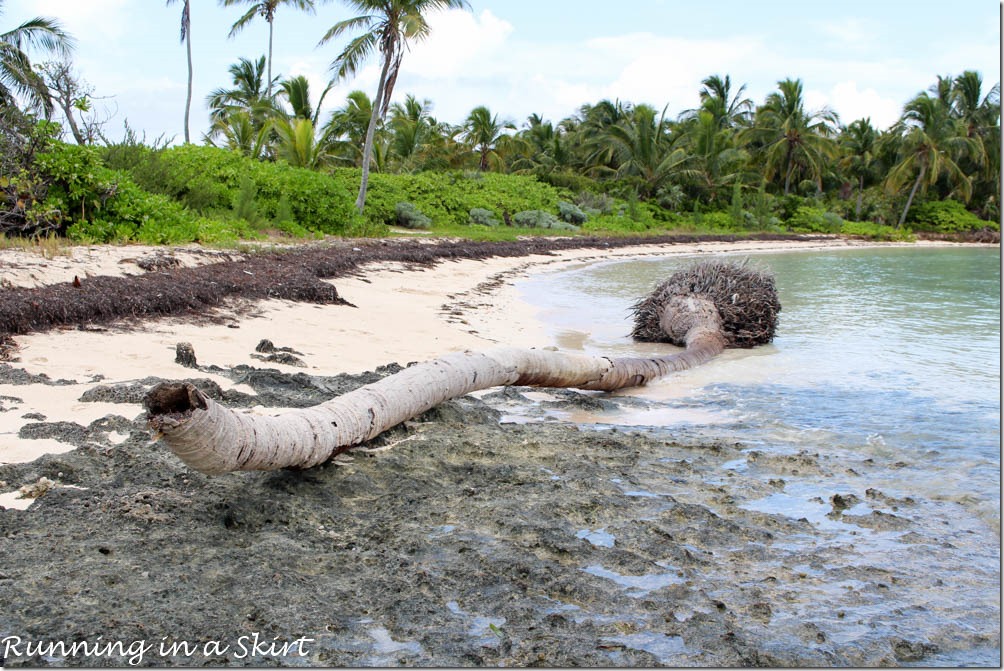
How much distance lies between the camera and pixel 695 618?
2.70 metres

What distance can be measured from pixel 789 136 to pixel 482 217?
86.2 ft

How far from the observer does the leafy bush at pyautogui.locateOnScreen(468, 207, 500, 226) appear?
101ft

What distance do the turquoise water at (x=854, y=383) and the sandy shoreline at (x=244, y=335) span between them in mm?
1300

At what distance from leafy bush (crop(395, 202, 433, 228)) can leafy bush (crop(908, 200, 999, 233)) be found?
3732cm

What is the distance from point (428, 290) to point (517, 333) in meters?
3.88

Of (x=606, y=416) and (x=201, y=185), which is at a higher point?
(x=201, y=185)

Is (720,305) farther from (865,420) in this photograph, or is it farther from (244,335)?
(244,335)

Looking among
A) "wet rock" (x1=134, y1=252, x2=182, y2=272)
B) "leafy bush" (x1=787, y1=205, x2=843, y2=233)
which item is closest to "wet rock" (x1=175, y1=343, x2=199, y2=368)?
"wet rock" (x1=134, y1=252, x2=182, y2=272)

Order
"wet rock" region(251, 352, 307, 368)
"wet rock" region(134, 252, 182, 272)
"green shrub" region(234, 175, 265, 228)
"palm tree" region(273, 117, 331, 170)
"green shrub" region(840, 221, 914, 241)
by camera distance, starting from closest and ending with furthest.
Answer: "wet rock" region(251, 352, 307, 368) < "wet rock" region(134, 252, 182, 272) < "green shrub" region(234, 175, 265, 228) < "palm tree" region(273, 117, 331, 170) < "green shrub" region(840, 221, 914, 241)

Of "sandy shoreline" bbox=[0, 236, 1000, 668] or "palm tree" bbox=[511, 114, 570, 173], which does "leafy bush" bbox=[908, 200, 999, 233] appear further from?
"sandy shoreline" bbox=[0, 236, 1000, 668]

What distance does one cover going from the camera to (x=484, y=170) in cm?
4553

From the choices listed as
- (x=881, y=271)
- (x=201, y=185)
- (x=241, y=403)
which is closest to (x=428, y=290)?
(x=201, y=185)

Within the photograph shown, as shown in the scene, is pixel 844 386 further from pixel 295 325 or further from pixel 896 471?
pixel 295 325

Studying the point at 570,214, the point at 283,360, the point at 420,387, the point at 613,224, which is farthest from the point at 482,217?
the point at 420,387
